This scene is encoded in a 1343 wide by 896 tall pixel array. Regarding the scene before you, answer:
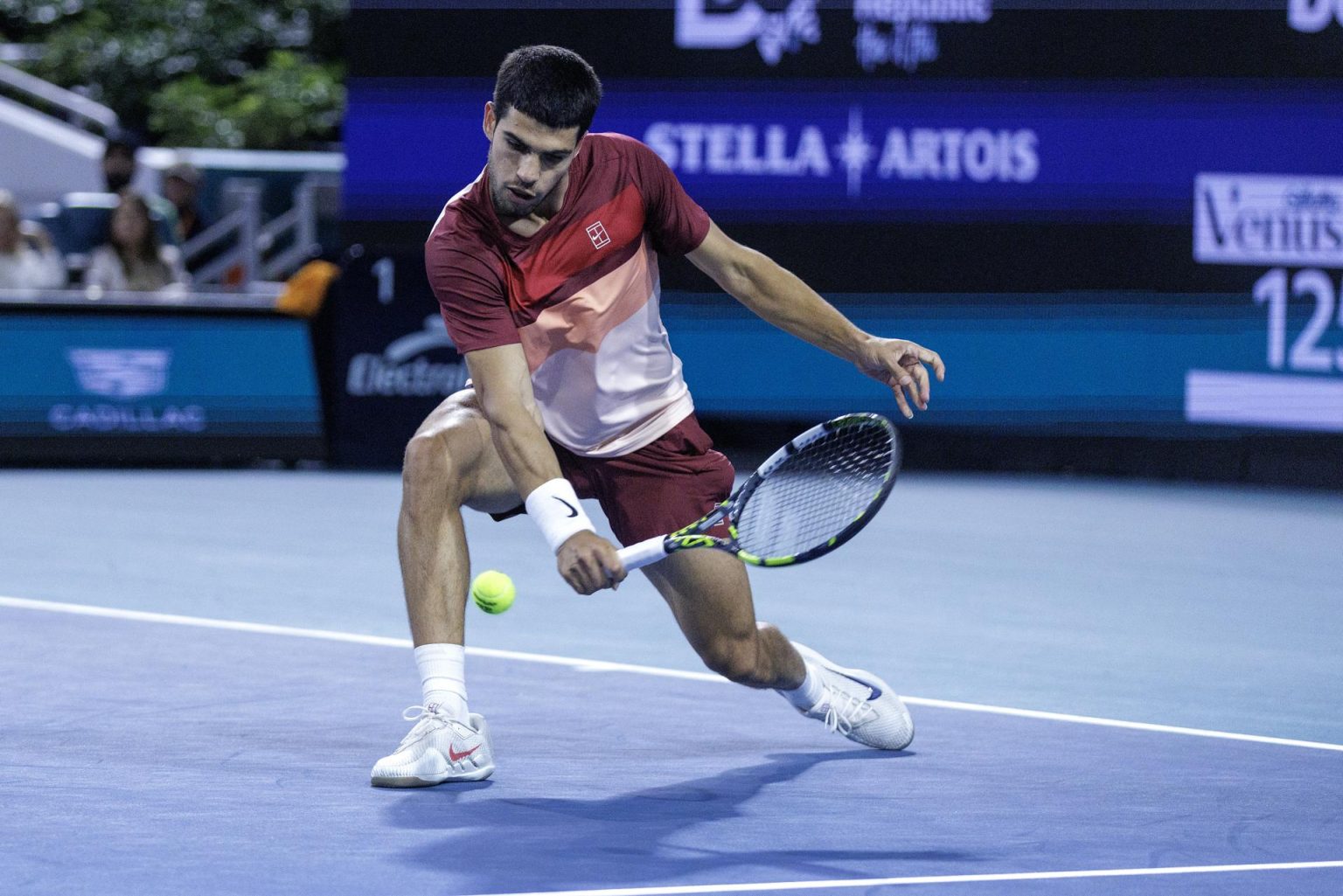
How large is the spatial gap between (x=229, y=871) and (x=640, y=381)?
4.81 feet

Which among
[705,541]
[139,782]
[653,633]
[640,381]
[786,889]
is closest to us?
[786,889]

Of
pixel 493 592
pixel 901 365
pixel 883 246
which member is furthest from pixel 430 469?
pixel 883 246

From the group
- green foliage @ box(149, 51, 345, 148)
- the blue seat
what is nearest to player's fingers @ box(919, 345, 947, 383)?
the blue seat

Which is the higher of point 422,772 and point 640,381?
point 640,381

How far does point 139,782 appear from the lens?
14.4ft

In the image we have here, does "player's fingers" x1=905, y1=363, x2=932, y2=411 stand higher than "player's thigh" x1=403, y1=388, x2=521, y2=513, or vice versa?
"player's fingers" x1=905, y1=363, x2=932, y2=411

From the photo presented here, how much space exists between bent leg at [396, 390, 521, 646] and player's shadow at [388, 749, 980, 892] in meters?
0.36

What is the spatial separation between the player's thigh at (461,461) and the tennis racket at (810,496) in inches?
16.0

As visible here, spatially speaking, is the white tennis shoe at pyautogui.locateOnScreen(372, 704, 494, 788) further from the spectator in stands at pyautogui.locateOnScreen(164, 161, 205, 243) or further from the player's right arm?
the spectator in stands at pyautogui.locateOnScreen(164, 161, 205, 243)

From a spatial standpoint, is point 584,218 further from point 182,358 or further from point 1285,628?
point 182,358

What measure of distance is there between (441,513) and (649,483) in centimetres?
48

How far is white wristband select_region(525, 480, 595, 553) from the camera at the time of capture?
3.93 m

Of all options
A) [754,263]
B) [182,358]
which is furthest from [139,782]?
[182,358]

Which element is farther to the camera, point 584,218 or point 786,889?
point 584,218
